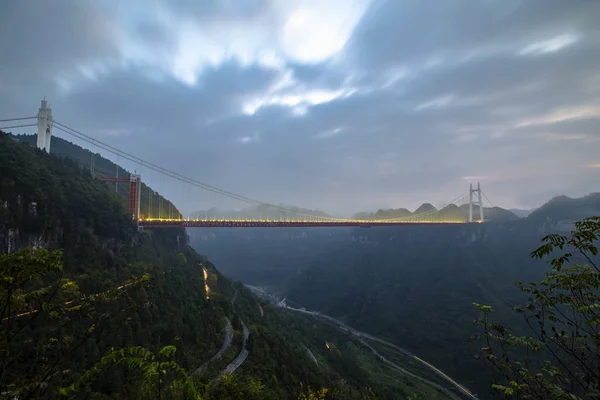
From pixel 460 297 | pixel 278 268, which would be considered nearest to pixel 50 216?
pixel 460 297

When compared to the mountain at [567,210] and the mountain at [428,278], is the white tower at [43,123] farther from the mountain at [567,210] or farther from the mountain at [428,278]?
the mountain at [567,210]

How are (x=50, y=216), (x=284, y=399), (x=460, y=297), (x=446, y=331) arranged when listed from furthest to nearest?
(x=460, y=297)
(x=446, y=331)
(x=50, y=216)
(x=284, y=399)

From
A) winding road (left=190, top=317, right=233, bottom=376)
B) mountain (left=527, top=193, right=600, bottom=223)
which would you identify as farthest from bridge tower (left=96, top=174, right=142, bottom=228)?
mountain (left=527, top=193, right=600, bottom=223)

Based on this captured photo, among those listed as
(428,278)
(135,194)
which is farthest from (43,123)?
(428,278)

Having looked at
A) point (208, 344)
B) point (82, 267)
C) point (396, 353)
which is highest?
point (82, 267)

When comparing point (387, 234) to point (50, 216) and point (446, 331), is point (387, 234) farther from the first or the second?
point (50, 216)

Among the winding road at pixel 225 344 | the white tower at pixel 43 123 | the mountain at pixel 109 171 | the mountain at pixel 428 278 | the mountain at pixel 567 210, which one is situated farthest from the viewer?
the mountain at pixel 567 210

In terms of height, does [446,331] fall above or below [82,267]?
below

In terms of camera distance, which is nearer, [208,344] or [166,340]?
[166,340]

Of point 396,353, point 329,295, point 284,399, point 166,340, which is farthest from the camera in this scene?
point 329,295

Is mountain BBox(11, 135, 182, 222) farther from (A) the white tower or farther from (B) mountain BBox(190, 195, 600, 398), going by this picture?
(B) mountain BBox(190, 195, 600, 398)

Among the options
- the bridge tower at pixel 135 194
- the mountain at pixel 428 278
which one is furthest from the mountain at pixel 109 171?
the mountain at pixel 428 278
